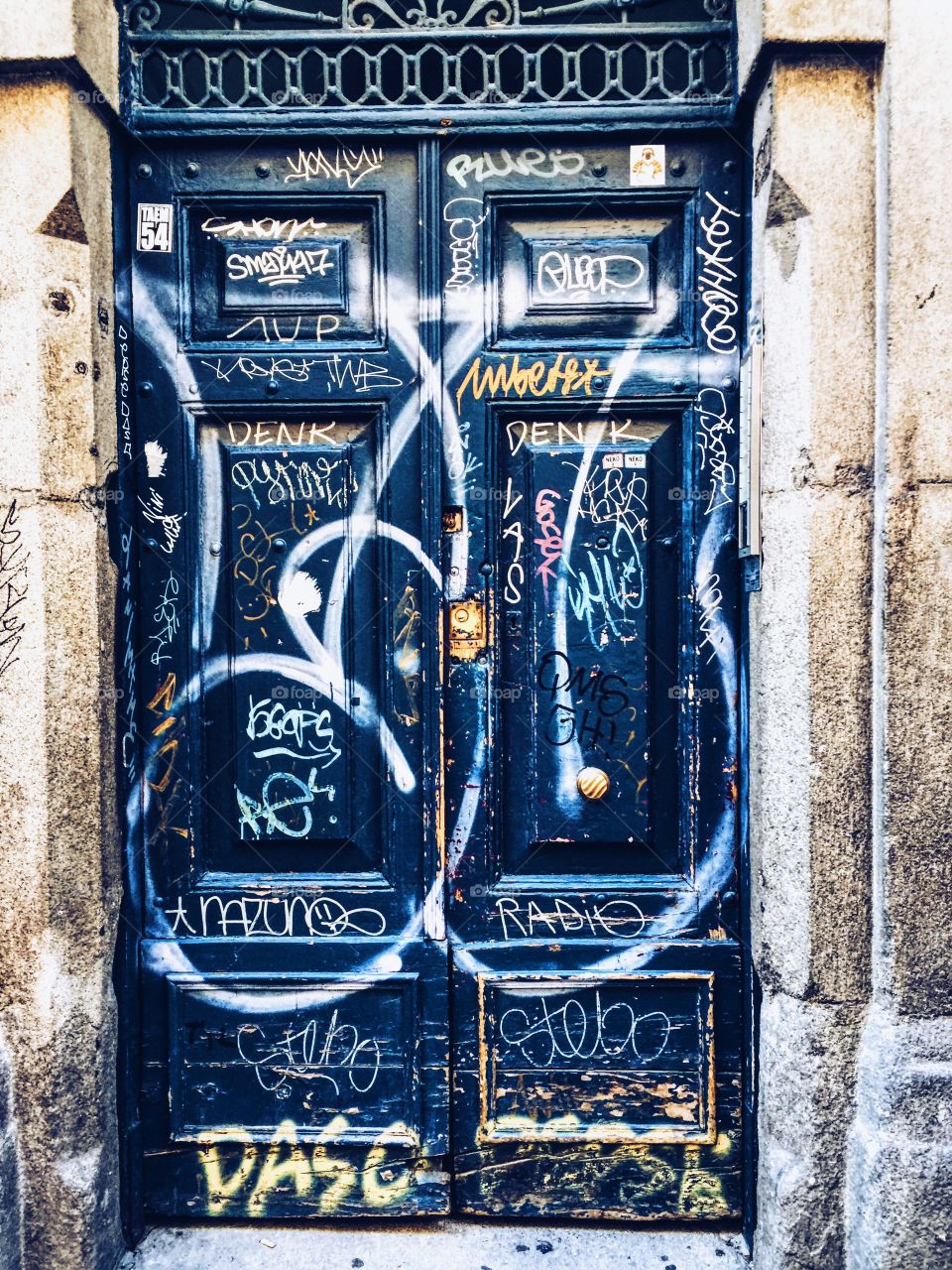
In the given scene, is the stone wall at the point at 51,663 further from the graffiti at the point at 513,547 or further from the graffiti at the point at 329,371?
the graffiti at the point at 513,547

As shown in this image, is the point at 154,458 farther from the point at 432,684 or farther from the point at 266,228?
the point at 432,684

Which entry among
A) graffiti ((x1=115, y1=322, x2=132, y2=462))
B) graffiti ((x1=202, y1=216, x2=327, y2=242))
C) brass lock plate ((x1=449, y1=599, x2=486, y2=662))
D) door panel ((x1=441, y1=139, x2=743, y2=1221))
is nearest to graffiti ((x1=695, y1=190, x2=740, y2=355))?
door panel ((x1=441, y1=139, x2=743, y2=1221))

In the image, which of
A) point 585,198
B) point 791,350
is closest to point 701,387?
point 791,350

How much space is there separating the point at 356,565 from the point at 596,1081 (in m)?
1.82

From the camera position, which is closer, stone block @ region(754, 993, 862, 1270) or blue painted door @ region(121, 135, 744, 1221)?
stone block @ region(754, 993, 862, 1270)

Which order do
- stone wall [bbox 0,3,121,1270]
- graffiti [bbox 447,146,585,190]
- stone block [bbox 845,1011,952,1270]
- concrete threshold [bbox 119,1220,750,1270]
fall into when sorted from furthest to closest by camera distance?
graffiti [bbox 447,146,585,190] → concrete threshold [bbox 119,1220,750,1270] → stone wall [bbox 0,3,121,1270] → stone block [bbox 845,1011,952,1270]

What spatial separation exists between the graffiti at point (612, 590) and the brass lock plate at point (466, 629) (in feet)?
1.01

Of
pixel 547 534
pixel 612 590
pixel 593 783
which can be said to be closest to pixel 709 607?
pixel 612 590

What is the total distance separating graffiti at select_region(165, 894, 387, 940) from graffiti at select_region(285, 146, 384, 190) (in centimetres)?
229

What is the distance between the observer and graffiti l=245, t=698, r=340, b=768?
2.88 meters

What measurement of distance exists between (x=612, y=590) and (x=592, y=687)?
1.03ft

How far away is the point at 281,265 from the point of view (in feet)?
9.36

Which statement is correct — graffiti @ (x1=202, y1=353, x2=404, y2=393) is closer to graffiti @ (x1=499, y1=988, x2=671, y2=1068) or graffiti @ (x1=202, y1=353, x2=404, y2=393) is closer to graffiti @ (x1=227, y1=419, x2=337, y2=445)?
graffiti @ (x1=227, y1=419, x2=337, y2=445)

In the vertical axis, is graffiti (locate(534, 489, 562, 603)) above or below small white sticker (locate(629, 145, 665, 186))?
below
